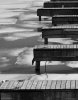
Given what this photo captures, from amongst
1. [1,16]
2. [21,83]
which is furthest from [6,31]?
[21,83]

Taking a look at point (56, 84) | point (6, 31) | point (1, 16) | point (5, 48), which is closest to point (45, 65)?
point (5, 48)

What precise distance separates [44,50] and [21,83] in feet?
8.77

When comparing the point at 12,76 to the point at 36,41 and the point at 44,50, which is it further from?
the point at 36,41

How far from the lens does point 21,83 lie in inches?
283

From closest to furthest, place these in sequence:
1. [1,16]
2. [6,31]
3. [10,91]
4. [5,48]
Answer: [10,91]
[5,48]
[6,31]
[1,16]

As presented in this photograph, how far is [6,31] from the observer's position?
16.2 m

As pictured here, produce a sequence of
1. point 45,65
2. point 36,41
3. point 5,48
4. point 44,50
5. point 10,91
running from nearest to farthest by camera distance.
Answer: point 10,91 < point 44,50 < point 45,65 < point 5,48 < point 36,41

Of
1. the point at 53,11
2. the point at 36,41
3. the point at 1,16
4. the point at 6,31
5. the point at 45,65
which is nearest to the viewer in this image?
the point at 45,65

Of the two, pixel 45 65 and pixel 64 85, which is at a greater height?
pixel 64 85

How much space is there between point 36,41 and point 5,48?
157cm

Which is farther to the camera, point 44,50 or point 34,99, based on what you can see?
point 44,50

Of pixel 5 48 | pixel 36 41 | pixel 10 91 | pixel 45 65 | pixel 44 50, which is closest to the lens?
pixel 10 91

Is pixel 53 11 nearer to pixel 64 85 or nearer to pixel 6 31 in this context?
pixel 6 31

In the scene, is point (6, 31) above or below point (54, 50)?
below
